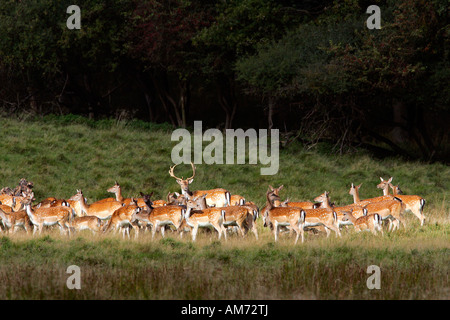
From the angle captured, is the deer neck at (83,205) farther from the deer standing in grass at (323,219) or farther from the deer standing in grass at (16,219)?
the deer standing in grass at (323,219)

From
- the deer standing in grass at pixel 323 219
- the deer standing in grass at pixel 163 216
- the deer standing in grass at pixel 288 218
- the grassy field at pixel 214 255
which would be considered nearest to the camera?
the grassy field at pixel 214 255

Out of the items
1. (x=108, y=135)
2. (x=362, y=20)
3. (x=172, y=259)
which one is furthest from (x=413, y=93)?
(x=172, y=259)

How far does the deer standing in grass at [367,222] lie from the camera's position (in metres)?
14.2

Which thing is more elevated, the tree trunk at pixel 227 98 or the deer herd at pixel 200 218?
the tree trunk at pixel 227 98

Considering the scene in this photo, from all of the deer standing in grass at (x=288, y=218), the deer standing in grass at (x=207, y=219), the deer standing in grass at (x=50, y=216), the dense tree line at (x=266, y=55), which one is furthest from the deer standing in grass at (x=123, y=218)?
the dense tree line at (x=266, y=55)

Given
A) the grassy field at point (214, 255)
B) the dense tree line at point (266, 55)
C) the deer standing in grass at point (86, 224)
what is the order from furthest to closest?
the dense tree line at point (266, 55) < the deer standing in grass at point (86, 224) < the grassy field at point (214, 255)

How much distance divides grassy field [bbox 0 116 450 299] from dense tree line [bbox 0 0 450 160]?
3611 millimetres

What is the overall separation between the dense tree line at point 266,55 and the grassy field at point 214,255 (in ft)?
11.8

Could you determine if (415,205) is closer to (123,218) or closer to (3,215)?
(123,218)

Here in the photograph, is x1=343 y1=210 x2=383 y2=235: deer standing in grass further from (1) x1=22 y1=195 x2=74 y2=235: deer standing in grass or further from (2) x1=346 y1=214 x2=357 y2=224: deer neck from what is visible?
(1) x1=22 y1=195 x2=74 y2=235: deer standing in grass

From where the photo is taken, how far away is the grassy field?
1002cm

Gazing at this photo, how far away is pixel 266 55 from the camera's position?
24.6 m
